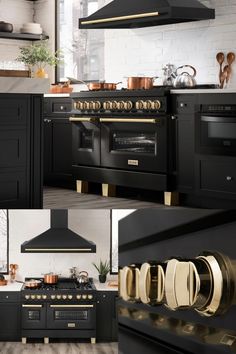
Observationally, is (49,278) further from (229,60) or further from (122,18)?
(229,60)

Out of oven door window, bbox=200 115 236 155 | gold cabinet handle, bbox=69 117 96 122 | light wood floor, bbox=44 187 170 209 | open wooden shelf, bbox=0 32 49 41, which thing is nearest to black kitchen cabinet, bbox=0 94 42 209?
light wood floor, bbox=44 187 170 209

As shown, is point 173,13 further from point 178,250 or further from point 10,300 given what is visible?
point 178,250

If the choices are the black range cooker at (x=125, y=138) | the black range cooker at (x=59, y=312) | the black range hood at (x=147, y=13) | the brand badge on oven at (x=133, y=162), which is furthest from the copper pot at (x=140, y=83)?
the black range cooker at (x=59, y=312)

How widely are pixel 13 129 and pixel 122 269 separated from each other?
333 centimetres

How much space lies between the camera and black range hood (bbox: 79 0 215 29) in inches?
205

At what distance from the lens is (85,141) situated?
580cm

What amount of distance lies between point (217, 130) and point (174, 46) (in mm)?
1610

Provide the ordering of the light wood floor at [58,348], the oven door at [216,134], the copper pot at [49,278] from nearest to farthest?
the oven door at [216,134]
the light wood floor at [58,348]
the copper pot at [49,278]

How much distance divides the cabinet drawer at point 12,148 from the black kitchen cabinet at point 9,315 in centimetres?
458

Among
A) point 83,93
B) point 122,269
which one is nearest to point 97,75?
point 83,93

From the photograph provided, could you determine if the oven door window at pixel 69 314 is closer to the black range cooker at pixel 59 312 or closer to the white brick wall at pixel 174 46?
the black range cooker at pixel 59 312

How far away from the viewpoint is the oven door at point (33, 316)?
789 centimetres

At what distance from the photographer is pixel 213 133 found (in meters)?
4.57

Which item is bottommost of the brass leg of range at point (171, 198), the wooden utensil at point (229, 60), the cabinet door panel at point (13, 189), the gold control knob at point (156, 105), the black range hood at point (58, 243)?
the black range hood at point (58, 243)
